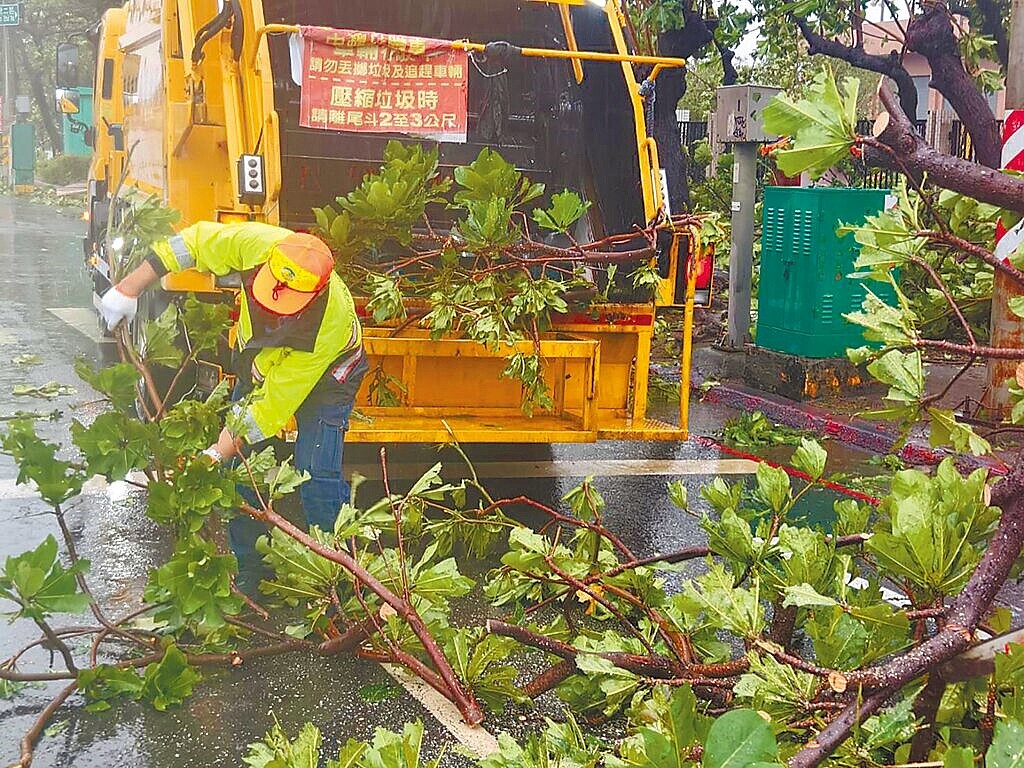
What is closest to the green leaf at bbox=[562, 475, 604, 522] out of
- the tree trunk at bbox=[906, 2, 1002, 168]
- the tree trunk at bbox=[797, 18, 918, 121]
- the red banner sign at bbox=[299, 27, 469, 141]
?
the red banner sign at bbox=[299, 27, 469, 141]

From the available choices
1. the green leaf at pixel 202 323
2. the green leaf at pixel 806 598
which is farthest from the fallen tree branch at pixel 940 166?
the green leaf at pixel 202 323

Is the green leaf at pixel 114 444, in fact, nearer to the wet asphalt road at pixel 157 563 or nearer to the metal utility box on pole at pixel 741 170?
the wet asphalt road at pixel 157 563

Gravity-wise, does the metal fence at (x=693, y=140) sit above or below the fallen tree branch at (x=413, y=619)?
above

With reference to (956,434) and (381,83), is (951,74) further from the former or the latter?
(956,434)

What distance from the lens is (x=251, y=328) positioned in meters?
4.46

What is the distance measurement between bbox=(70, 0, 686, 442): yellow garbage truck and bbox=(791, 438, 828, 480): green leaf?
273cm

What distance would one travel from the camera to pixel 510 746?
7.14 ft

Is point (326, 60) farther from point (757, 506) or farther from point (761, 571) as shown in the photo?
point (761, 571)

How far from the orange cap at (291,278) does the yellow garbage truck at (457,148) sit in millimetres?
1353

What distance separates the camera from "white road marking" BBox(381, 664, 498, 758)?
139 inches

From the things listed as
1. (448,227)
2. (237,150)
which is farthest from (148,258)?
(448,227)

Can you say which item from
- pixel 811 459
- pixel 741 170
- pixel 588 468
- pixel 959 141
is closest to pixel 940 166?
pixel 811 459

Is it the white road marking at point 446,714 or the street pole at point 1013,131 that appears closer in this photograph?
the white road marking at point 446,714

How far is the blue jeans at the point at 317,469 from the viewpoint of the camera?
4.54 meters
